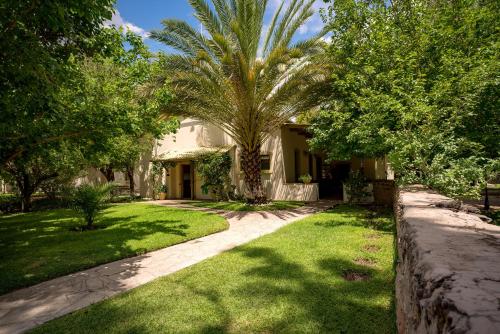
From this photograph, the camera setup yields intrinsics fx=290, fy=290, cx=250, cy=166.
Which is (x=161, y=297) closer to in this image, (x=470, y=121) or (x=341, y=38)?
(x=470, y=121)

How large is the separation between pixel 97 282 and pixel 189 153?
14220 millimetres

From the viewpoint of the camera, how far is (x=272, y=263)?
552cm

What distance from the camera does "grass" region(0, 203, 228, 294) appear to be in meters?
5.73

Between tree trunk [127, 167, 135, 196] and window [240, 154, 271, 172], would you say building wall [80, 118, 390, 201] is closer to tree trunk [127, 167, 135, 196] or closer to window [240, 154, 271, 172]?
window [240, 154, 271, 172]

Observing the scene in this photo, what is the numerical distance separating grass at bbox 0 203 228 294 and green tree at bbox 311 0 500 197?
18.1 feet

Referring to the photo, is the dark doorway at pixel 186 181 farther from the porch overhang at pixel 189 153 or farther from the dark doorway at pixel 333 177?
the dark doorway at pixel 333 177

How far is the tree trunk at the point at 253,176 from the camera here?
45.9ft

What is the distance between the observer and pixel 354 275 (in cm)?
481

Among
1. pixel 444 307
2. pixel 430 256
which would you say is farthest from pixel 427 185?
pixel 444 307

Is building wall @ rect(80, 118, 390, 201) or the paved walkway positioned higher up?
building wall @ rect(80, 118, 390, 201)

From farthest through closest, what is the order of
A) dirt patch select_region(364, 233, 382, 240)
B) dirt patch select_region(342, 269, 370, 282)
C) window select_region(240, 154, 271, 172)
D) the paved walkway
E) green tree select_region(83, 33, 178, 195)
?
window select_region(240, 154, 271, 172) → dirt patch select_region(364, 233, 382, 240) → green tree select_region(83, 33, 178, 195) → dirt patch select_region(342, 269, 370, 282) → the paved walkway

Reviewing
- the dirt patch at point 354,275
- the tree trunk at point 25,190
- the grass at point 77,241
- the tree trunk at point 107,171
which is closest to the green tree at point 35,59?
the grass at point 77,241

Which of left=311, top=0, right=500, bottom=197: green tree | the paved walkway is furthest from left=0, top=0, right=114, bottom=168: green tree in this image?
left=311, top=0, right=500, bottom=197: green tree

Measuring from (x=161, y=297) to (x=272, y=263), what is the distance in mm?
2146
